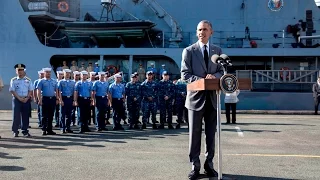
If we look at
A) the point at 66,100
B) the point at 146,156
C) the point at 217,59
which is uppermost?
the point at 217,59

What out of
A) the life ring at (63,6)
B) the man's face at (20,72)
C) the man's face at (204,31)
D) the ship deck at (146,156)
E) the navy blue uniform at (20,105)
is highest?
the life ring at (63,6)

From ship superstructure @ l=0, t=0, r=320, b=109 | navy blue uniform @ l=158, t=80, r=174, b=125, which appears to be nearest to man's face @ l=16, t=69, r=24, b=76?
navy blue uniform @ l=158, t=80, r=174, b=125

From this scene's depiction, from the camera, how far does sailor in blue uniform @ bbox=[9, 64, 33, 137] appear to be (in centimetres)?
884

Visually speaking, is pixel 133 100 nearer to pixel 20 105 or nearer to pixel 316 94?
pixel 20 105

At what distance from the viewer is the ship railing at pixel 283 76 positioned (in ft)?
52.5

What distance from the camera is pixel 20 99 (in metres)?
8.86

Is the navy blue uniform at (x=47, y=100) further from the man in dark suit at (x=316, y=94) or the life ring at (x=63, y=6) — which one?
the man in dark suit at (x=316, y=94)

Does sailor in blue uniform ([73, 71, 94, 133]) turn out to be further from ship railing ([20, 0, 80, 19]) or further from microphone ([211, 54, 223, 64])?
ship railing ([20, 0, 80, 19])

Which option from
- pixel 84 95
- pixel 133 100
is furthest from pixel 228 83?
pixel 133 100

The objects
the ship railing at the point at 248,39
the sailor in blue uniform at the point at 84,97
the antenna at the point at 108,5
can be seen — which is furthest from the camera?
the antenna at the point at 108,5

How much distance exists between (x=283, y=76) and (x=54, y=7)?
990 cm

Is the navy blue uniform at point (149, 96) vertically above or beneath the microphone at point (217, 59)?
beneath

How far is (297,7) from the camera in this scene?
56.6ft

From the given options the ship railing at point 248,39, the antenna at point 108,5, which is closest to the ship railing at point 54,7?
the antenna at point 108,5
